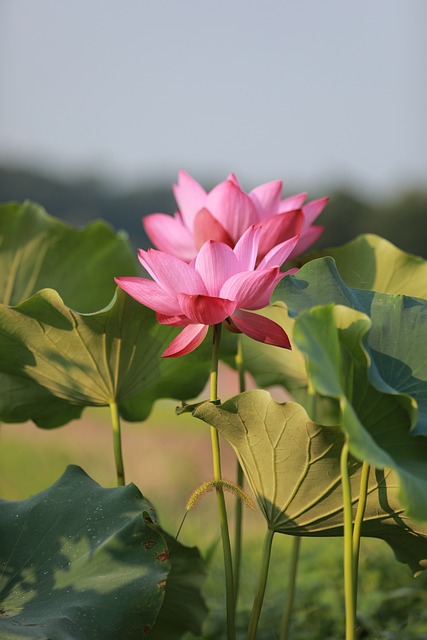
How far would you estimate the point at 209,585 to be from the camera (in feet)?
5.37

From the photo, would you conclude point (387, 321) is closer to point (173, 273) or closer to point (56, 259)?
point (173, 273)

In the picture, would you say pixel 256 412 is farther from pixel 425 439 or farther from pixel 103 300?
pixel 103 300

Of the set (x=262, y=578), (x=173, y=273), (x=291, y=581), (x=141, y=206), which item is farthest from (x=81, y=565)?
(x=141, y=206)

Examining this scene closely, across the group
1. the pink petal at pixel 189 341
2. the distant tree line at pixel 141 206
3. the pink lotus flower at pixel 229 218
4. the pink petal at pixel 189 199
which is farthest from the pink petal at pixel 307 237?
the distant tree line at pixel 141 206

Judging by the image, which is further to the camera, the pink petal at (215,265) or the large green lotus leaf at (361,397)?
the pink petal at (215,265)

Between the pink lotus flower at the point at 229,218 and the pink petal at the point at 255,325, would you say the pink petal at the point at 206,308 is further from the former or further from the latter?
the pink lotus flower at the point at 229,218

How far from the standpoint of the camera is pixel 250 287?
26.9 inches

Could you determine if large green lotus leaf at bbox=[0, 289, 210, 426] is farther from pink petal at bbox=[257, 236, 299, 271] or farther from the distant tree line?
the distant tree line

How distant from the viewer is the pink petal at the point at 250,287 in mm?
672

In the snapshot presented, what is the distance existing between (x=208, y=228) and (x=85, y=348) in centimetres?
18

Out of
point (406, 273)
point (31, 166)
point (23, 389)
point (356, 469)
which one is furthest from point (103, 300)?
point (31, 166)

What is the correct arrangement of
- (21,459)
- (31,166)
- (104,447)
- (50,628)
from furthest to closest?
1. (31,166)
2. (104,447)
3. (21,459)
4. (50,628)

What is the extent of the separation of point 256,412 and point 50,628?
24cm

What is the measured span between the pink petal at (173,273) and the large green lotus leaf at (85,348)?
122 millimetres
